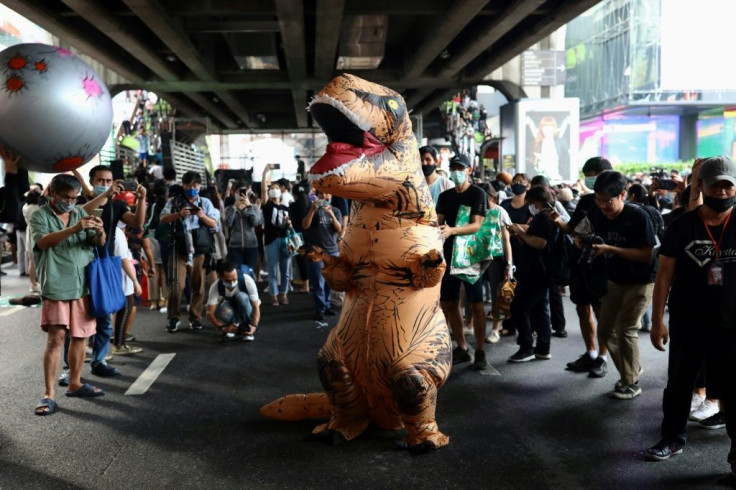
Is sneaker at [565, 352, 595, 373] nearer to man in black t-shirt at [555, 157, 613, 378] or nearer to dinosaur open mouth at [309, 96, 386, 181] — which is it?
man in black t-shirt at [555, 157, 613, 378]

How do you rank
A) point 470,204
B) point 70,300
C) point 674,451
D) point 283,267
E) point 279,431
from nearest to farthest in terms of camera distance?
point 674,451 < point 279,431 < point 70,300 < point 470,204 < point 283,267

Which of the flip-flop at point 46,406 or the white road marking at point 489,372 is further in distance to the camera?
the white road marking at point 489,372

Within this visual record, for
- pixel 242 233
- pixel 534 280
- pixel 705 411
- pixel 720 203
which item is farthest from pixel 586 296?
pixel 242 233

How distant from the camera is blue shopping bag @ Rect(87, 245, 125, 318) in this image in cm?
458

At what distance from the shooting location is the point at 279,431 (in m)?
4.00

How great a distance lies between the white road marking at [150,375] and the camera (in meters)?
4.93

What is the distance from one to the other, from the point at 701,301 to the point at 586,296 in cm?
173

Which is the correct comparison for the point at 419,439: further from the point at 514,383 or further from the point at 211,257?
the point at 211,257

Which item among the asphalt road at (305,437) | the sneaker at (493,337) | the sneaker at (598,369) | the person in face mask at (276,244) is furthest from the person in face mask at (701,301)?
the person in face mask at (276,244)

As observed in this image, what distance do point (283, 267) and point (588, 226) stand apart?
17.3ft

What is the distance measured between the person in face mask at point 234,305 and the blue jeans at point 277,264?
1746mm

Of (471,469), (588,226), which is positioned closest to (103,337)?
(471,469)

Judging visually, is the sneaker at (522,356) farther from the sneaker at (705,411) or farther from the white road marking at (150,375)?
the white road marking at (150,375)

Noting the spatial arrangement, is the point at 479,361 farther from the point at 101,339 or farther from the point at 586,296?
the point at 101,339
